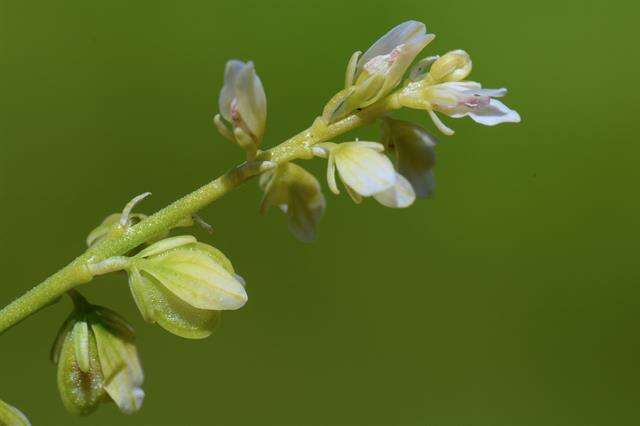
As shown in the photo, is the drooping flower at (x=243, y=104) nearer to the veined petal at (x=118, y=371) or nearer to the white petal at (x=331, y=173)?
the white petal at (x=331, y=173)

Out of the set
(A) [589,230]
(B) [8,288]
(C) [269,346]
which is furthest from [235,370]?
(A) [589,230]

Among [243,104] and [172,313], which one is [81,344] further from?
[243,104]

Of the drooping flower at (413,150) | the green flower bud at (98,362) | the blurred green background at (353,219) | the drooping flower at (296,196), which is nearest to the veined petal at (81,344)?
the green flower bud at (98,362)

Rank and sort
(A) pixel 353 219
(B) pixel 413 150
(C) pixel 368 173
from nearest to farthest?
1. (C) pixel 368 173
2. (B) pixel 413 150
3. (A) pixel 353 219

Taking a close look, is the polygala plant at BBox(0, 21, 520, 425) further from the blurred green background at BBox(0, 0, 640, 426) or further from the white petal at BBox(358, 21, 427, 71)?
the blurred green background at BBox(0, 0, 640, 426)

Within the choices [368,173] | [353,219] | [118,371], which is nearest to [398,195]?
[368,173]

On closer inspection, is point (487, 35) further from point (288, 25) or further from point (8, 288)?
point (8, 288)
